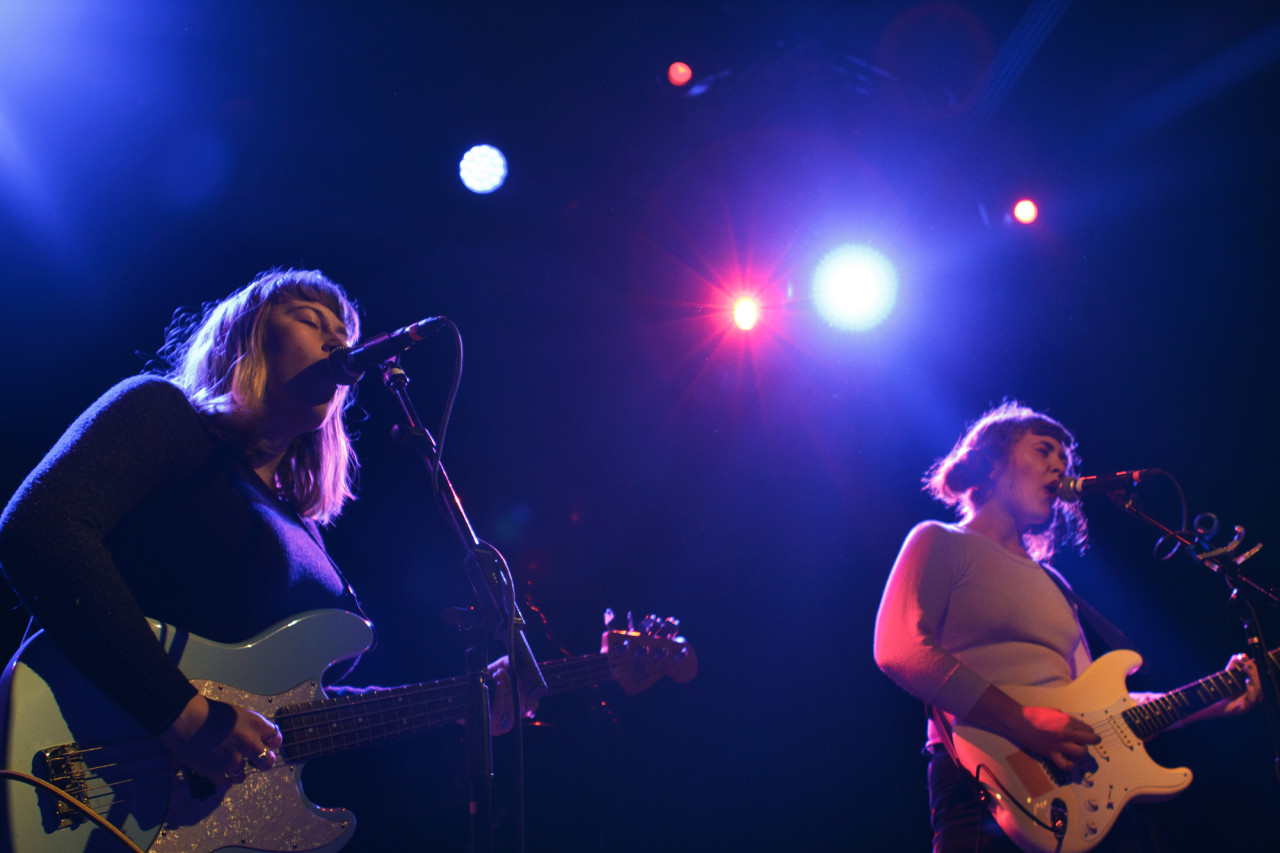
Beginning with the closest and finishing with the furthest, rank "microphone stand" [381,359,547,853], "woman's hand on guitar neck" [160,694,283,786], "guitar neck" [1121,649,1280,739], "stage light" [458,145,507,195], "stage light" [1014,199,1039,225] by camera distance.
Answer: "woman's hand on guitar neck" [160,694,283,786]
"microphone stand" [381,359,547,853]
"guitar neck" [1121,649,1280,739]
"stage light" [458,145,507,195]
"stage light" [1014,199,1039,225]

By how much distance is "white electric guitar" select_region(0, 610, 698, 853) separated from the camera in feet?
4.30

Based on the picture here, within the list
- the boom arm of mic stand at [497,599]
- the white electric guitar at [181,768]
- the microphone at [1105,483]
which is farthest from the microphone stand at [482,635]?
the microphone at [1105,483]

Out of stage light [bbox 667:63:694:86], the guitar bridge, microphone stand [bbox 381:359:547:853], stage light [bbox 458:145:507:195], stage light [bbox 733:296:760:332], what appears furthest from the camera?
stage light [bbox 733:296:760:332]

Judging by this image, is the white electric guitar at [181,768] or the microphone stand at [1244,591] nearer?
the white electric guitar at [181,768]

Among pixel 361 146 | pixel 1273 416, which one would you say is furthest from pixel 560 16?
pixel 1273 416

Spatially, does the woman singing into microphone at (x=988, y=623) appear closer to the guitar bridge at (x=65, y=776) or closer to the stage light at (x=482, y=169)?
the guitar bridge at (x=65, y=776)

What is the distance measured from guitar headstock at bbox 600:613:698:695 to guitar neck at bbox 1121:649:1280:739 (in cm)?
168

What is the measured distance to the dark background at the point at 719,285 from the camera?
280cm

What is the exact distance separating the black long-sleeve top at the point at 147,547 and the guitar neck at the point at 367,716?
0.24m

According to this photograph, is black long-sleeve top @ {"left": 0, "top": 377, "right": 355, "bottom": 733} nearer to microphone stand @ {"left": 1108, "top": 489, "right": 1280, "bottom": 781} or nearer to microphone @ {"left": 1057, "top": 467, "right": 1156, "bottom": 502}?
microphone @ {"left": 1057, "top": 467, "right": 1156, "bottom": 502}

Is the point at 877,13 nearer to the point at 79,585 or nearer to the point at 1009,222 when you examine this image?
the point at 1009,222

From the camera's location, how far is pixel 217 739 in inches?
57.3

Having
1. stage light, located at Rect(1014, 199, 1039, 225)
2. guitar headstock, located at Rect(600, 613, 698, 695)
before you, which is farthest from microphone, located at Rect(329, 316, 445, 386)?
stage light, located at Rect(1014, 199, 1039, 225)

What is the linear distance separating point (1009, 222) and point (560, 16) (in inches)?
115
